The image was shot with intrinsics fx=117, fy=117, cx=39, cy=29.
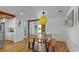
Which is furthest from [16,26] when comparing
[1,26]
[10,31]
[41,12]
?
[41,12]

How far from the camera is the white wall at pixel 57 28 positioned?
801cm

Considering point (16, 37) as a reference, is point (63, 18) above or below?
above

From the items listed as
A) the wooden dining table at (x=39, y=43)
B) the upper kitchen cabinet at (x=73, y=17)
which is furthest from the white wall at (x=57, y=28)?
the upper kitchen cabinet at (x=73, y=17)

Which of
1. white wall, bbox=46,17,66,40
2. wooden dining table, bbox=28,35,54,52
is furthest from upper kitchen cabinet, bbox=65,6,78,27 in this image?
white wall, bbox=46,17,66,40

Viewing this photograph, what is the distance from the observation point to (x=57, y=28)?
8258mm

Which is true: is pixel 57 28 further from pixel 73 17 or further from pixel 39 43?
pixel 73 17

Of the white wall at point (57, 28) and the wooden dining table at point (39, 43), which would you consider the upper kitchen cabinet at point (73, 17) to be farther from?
the white wall at point (57, 28)

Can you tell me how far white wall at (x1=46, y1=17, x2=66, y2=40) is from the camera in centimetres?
801

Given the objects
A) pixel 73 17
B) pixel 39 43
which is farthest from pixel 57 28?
pixel 73 17

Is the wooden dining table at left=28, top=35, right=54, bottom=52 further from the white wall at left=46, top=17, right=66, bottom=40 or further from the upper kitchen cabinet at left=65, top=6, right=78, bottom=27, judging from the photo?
the white wall at left=46, top=17, right=66, bottom=40
